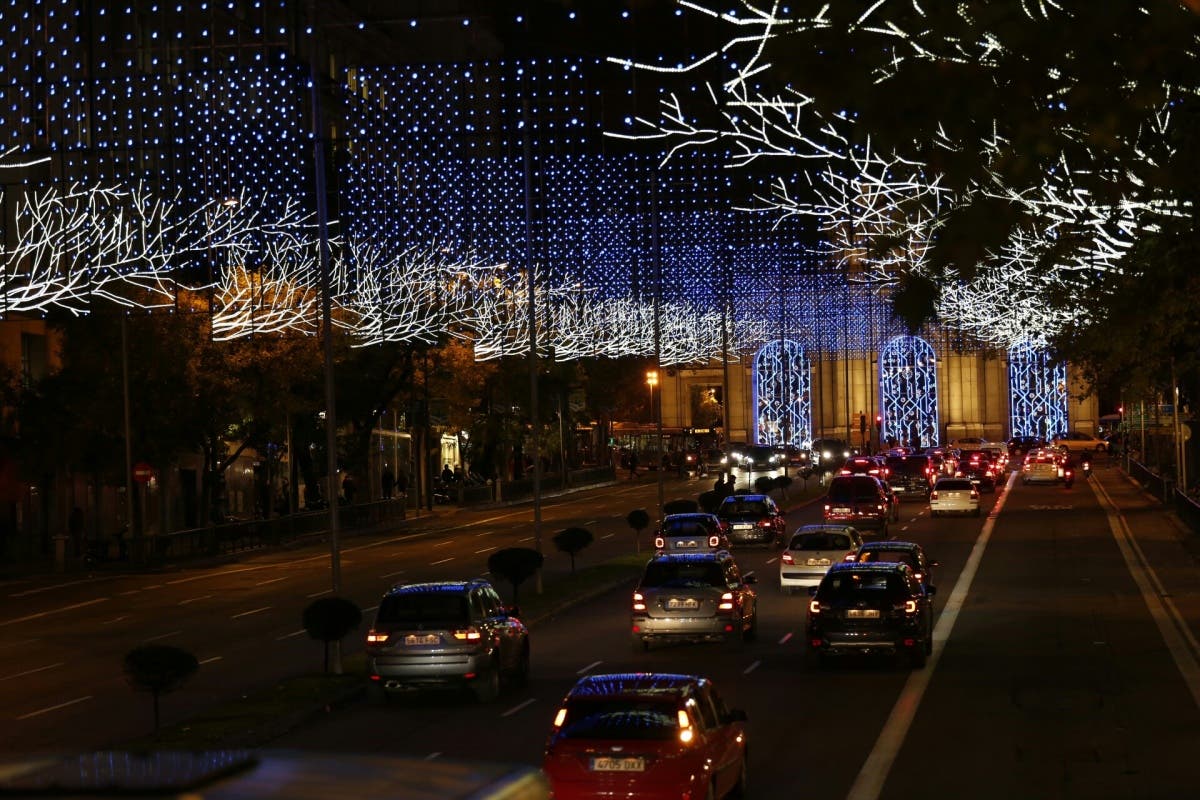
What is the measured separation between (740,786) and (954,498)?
47.9 m

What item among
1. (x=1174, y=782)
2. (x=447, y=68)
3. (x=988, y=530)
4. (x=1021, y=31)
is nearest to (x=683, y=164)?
(x=447, y=68)

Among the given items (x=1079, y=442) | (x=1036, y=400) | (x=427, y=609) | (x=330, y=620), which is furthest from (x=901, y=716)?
(x=1079, y=442)

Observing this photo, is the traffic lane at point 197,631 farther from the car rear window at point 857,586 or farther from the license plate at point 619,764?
the license plate at point 619,764

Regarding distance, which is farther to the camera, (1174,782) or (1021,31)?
(1174,782)

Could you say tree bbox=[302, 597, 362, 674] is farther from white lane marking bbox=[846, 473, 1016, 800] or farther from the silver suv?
white lane marking bbox=[846, 473, 1016, 800]

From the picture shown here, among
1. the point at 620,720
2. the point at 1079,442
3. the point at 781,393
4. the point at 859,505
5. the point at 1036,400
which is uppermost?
the point at 781,393

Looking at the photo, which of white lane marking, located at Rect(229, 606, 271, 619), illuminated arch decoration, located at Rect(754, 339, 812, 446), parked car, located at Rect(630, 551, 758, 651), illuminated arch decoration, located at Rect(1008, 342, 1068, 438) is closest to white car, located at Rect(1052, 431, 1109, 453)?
illuminated arch decoration, located at Rect(1008, 342, 1068, 438)

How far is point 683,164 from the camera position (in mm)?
47875

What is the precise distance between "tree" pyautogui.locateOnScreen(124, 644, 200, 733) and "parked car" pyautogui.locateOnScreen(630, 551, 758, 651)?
8447mm

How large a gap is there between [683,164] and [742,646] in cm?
2203

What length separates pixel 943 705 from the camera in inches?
840

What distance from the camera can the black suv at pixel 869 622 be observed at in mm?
24672

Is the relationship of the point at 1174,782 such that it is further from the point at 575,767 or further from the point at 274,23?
the point at 274,23

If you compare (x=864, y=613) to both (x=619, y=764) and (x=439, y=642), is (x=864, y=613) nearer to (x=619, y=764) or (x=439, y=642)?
(x=439, y=642)
